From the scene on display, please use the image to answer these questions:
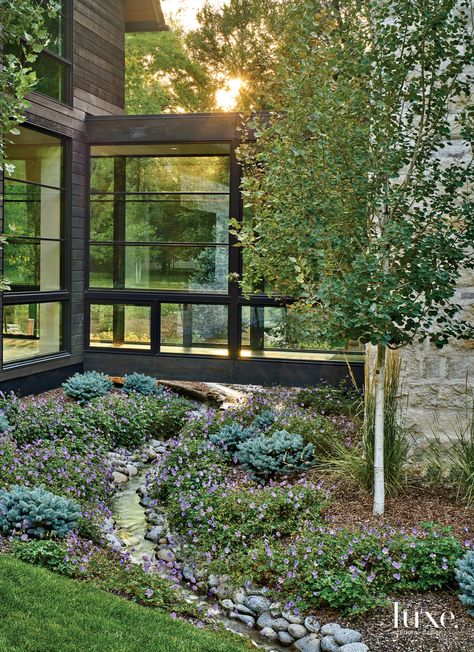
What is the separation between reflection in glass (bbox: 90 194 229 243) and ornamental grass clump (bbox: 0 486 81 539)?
6.72 m

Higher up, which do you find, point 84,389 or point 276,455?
point 84,389

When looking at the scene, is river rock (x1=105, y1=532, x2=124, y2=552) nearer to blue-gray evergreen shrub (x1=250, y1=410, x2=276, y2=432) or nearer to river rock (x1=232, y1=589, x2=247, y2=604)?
river rock (x1=232, y1=589, x2=247, y2=604)

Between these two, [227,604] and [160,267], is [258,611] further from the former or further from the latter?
[160,267]

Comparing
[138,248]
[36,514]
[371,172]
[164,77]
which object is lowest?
[36,514]

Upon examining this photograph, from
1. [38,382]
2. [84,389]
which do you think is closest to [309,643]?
[84,389]

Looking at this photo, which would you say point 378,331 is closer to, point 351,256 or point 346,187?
point 351,256

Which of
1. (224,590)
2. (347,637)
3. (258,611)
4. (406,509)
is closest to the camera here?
(347,637)

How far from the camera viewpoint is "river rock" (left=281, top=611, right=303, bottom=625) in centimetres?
440

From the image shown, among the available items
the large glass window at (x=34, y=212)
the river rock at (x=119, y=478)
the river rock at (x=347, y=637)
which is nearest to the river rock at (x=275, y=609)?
the river rock at (x=347, y=637)

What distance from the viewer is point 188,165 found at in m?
11.4

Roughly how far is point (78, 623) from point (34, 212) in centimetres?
764

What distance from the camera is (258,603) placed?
462 cm

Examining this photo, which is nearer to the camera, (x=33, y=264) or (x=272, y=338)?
(x=33, y=264)

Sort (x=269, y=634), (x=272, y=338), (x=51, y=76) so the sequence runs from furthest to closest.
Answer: (x=272, y=338) → (x=51, y=76) → (x=269, y=634)
